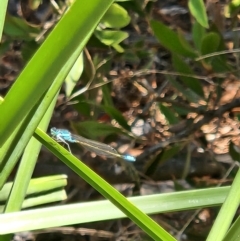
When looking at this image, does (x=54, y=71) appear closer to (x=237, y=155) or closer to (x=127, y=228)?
(x=237, y=155)

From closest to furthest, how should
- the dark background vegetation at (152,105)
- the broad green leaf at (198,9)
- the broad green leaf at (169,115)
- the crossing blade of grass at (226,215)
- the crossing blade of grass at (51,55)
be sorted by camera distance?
the crossing blade of grass at (51,55) < the crossing blade of grass at (226,215) < the broad green leaf at (198,9) < the dark background vegetation at (152,105) < the broad green leaf at (169,115)

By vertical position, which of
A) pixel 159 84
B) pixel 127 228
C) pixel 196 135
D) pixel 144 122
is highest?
pixel 159 84

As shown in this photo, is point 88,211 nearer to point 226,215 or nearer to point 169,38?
point 226,215

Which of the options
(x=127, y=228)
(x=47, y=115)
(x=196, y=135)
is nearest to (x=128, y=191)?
(x=127, y=228)

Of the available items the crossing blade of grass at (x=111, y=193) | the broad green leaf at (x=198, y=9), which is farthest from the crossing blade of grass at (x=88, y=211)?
the broad green leaf at (x=198, y=9)

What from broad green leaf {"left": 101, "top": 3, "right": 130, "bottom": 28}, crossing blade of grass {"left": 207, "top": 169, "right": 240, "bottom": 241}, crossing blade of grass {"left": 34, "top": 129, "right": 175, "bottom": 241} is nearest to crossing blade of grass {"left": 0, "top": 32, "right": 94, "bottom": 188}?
crossing blade of grass {"left": 34, "top": 129, "right": 175, "bottom": 241}

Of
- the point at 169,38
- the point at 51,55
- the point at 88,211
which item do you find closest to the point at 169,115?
the point at 169,38

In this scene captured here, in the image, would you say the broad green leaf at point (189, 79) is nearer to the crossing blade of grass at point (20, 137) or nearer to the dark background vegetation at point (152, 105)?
the dark background vegetation at point (152, 105)
